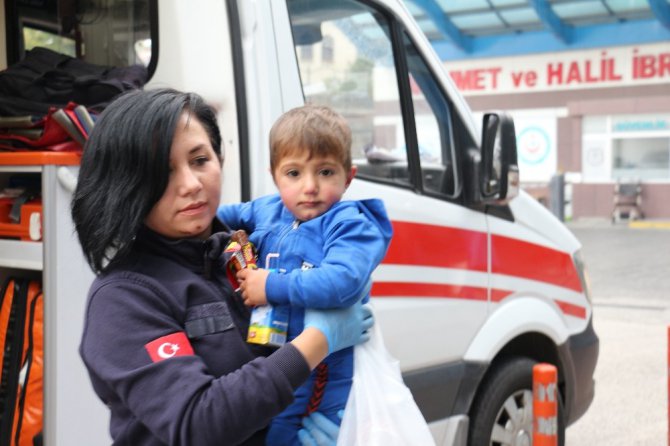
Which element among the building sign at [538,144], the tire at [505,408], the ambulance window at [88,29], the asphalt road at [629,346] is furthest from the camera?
the building sign at [538,144]

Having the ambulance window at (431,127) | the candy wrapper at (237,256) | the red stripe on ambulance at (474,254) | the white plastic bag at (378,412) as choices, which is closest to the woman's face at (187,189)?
the candy wrapper at (237,256)

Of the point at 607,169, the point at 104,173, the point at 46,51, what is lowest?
the point at 607,169

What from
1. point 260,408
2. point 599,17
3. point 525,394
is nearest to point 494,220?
point 525,394

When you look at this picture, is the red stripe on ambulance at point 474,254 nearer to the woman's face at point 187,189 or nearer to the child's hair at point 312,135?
the child's hair at point 312,135

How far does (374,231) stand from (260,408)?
52 cm

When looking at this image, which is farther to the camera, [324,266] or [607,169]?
[607,169]

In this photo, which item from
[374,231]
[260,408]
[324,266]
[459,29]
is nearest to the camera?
[260,408]

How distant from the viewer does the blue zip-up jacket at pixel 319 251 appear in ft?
5.54

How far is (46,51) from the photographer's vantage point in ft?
9.94

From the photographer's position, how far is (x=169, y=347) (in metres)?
1.49

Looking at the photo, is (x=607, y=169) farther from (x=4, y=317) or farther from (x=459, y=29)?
(x=4, y=317)

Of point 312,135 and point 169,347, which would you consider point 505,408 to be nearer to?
point 312,135

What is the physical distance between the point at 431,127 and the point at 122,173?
2249 mm

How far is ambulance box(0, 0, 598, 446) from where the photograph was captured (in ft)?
8.96
